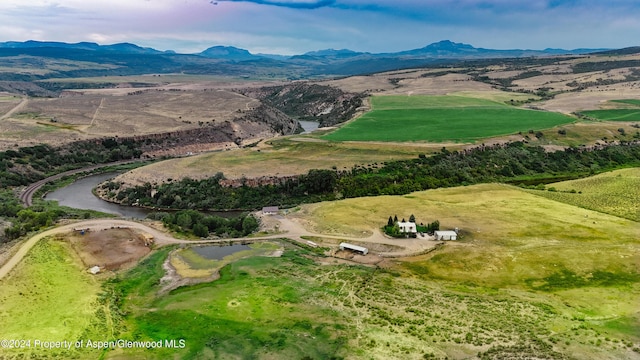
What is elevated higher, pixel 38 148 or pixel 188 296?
pixel 38 148

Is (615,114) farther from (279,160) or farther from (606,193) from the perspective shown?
(279,160)

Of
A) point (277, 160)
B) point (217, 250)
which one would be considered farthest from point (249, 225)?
point (277, 160)

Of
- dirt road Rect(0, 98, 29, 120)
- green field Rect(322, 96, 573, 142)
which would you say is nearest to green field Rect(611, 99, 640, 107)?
green field Rect(322, 96, 573, 142)

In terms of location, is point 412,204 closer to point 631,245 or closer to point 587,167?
point 631,245

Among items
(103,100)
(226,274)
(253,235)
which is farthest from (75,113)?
(226,274)

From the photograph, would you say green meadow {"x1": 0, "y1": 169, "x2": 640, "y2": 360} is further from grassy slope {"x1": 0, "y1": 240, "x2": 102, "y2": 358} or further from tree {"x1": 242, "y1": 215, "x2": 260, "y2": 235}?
tree {"x1": 242, "y1": 215, "x2": 260, "y2": 235}

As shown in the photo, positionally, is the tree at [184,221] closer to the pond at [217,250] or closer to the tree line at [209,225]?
the tree line at [209,225]

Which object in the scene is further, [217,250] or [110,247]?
[217,250]
